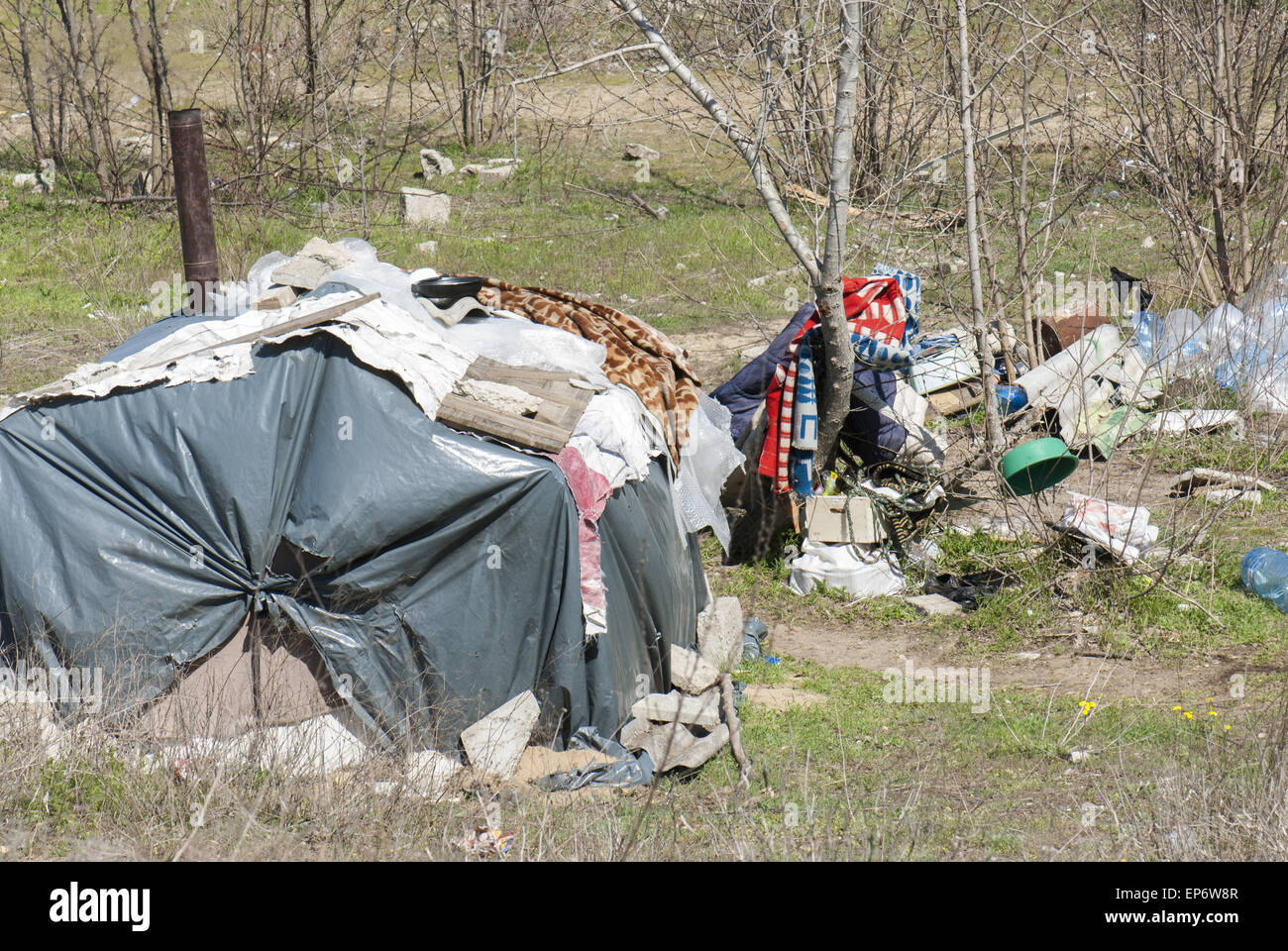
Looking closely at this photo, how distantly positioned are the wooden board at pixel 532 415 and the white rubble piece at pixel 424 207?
8.02 metres

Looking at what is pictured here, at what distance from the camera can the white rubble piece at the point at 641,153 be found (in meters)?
15.3

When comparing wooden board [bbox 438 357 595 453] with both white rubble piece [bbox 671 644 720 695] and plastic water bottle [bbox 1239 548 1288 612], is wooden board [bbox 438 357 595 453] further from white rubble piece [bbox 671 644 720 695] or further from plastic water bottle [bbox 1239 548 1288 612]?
plastic water bottle [bbox 1239 548 1288 612]

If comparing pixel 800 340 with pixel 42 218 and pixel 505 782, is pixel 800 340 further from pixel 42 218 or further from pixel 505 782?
pixel 42 218

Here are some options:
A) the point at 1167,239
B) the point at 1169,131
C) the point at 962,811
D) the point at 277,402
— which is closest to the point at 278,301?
the point at 277,402

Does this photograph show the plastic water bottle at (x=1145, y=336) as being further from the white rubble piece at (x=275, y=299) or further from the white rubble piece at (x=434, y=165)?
the white rubble piece at (x=434, y=165)

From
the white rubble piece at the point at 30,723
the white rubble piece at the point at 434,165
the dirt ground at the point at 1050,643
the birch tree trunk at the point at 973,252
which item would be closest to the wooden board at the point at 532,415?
the dirt ground at the point at 1050,643

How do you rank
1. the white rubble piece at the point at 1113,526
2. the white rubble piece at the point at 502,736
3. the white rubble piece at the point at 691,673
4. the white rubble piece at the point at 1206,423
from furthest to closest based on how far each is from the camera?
the white rubble piece at the point at 1206,423 → the white rubble piece at the point at 1113,526 → the white rubble piece at the point at 691,673 → the white rubble piece at the point at 502,736

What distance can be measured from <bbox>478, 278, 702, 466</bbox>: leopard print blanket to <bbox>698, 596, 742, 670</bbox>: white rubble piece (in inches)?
30.2

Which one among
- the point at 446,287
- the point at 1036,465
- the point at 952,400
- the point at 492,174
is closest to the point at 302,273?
the point at 446,287

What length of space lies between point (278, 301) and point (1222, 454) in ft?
18.7

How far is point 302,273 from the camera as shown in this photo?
5.58 metres

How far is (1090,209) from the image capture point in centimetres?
1219

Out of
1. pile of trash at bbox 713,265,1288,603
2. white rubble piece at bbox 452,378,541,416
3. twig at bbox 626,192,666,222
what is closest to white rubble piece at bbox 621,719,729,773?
white rubble piece at bbox 452,378,541,416

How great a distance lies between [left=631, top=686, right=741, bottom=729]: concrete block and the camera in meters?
4.69
